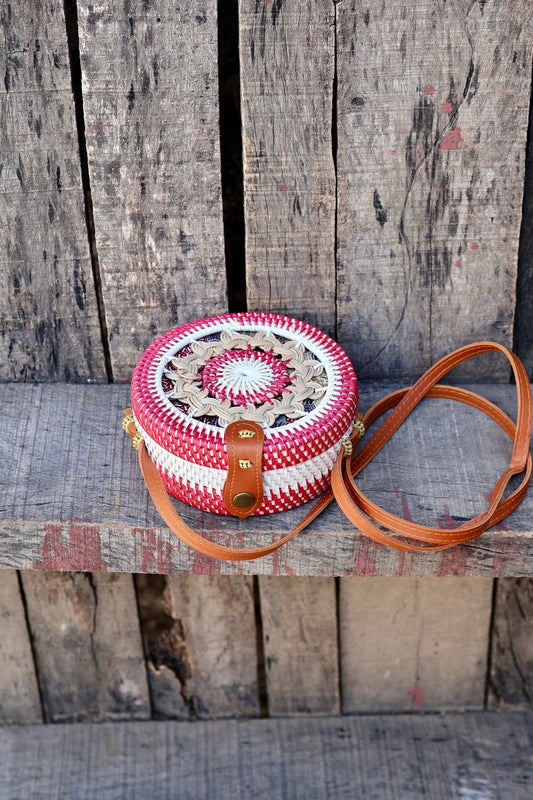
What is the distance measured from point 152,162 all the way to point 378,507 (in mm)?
542

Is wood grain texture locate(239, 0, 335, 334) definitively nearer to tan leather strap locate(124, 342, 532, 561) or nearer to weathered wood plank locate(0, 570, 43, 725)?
tan leather strap locate(124, 342, 532, 561)

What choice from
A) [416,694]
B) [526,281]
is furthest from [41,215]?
[416,694]

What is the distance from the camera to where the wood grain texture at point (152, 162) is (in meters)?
0.94

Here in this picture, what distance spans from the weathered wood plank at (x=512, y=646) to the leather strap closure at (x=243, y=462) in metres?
0.66

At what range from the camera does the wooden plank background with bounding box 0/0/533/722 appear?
950 millimetres

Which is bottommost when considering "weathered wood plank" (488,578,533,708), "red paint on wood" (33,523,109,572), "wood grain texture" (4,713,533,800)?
"wood grain texture" (4,713,533,800)

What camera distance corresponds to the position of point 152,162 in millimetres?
1010

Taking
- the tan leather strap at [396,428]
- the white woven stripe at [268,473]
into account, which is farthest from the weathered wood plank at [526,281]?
the white woven stripe at [268,473]

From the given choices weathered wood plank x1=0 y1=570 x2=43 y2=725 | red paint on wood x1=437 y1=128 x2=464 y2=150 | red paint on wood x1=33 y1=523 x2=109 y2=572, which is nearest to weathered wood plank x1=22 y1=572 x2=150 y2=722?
weathered wood plank x1=0 y1=570 x2=43 y2=725

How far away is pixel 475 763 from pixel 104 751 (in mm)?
679

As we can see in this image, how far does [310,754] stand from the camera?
1391 millimetres

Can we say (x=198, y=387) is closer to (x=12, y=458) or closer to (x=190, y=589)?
(x=12, y=458)

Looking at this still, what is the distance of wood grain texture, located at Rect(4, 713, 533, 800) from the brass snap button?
69 centimetres

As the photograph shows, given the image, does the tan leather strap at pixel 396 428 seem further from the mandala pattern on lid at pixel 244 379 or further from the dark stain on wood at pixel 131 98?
the dark stain on wood at pixel 131 98
